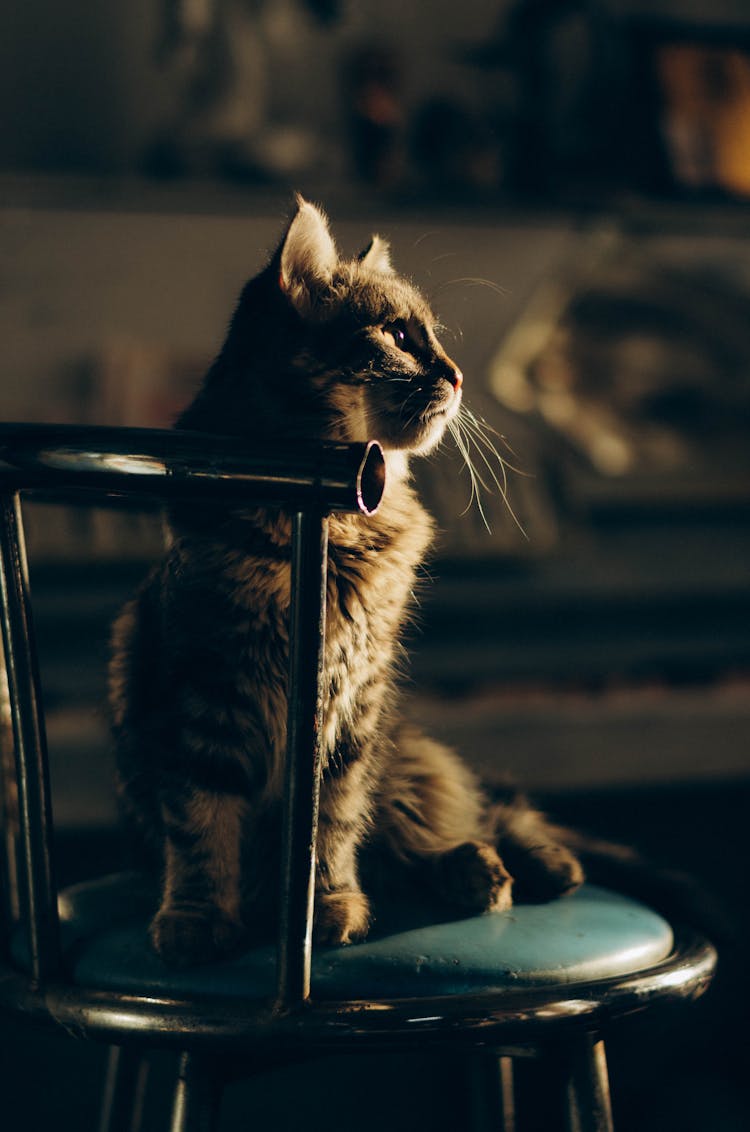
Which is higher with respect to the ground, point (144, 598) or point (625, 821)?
point (144, 598)

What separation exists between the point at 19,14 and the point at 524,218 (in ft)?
2.96

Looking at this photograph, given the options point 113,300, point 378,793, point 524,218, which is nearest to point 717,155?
point 524,218

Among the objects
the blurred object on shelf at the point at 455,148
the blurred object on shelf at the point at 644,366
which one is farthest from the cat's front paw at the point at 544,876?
the blurred object on shelf at the point at 455,148

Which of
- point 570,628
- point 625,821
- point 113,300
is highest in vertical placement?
point 113,300

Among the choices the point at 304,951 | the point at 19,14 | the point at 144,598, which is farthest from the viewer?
the point at 19,14

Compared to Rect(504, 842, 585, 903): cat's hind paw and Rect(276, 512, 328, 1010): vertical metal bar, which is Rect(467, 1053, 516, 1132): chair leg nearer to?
Rect(504, 842, 585, 903): cat's hind paw

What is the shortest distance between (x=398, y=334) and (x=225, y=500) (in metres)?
0.18

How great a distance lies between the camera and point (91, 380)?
5.52ft

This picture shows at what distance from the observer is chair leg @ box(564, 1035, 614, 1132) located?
620 millimetres

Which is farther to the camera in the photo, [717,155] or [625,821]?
[717,155]

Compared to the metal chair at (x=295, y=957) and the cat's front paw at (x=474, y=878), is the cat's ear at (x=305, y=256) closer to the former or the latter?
the metal chair at (x=295, y=957)

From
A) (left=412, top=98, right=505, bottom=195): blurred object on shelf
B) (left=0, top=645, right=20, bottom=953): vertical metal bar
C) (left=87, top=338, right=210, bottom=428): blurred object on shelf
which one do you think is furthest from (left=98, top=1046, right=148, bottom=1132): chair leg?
(left=412, top=98, right=505, bottom=195): blurred object on shelf

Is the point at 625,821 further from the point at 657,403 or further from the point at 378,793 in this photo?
the point at 378,793

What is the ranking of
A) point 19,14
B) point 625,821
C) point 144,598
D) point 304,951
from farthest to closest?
point 19,14 < point 625,821 < point 144,598 < point 304,951
